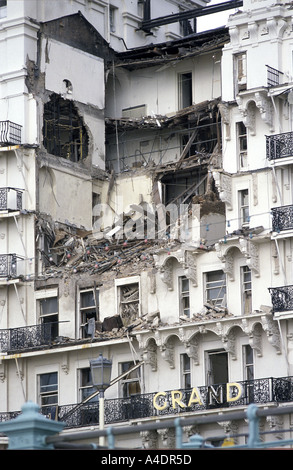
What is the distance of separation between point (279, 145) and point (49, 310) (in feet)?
39.6

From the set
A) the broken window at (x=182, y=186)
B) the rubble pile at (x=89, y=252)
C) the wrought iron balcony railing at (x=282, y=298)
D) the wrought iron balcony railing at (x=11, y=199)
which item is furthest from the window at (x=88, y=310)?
the wrought iron balcony railing at (x=282, y=298)

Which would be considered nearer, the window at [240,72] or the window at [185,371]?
the window at [185,371]

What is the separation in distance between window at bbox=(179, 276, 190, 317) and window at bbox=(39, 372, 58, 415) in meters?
6.37

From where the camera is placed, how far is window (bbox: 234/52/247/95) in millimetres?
63344

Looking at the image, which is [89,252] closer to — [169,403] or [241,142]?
[241,142]

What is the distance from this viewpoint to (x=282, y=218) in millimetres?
60062

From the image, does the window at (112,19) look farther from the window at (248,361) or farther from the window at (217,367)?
the window at (248,361)

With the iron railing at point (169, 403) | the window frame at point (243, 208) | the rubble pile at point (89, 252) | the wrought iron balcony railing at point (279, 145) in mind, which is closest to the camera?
the iron railing at point (169, 403)

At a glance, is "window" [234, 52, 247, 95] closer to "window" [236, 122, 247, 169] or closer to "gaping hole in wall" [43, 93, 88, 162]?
"window" [236, 122, 247, 169]

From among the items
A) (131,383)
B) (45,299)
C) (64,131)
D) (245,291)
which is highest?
(64,131)

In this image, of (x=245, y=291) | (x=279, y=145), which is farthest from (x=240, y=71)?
(x=245, y=291)

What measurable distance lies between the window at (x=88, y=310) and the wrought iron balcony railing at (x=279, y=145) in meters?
9.45

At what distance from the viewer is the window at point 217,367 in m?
60.7
